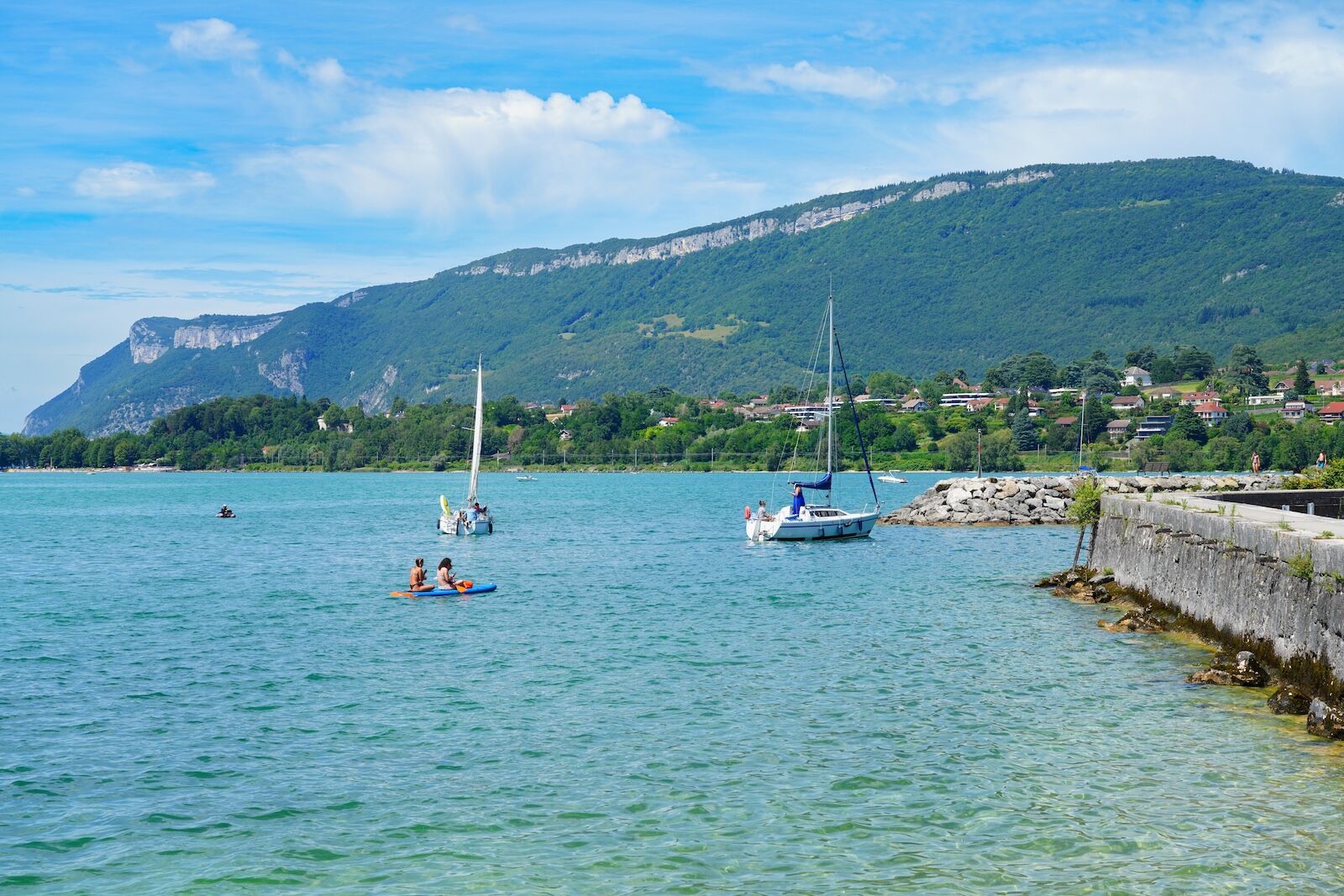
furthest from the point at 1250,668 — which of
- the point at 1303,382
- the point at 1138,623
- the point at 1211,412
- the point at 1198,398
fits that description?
the point at 1303,382

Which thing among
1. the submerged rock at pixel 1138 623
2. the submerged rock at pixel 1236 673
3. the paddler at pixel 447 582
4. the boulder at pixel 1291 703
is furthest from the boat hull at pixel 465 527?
the boulder at pixel 1291 703

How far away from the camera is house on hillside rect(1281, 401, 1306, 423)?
512 ft

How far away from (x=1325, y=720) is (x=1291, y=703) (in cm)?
121

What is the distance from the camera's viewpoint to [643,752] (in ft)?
53.9

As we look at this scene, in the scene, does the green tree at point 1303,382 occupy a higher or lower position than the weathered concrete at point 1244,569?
higher

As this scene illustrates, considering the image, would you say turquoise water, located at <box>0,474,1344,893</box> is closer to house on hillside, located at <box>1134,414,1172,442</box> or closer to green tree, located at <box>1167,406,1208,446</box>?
green tree, located at <box>1167,406,1208,446</box>

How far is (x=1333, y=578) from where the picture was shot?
54.7ft

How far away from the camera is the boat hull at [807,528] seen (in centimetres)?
5562

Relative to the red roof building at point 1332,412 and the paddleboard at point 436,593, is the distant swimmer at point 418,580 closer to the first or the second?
the paddleboard at point 436,593

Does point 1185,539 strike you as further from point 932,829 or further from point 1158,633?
point 932,829

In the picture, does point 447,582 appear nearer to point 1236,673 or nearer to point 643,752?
point 643,752

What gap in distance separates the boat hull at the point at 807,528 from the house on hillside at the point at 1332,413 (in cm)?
10935

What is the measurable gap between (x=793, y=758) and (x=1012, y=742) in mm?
3129

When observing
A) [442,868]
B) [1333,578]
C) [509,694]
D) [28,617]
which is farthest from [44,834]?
[28,617]
